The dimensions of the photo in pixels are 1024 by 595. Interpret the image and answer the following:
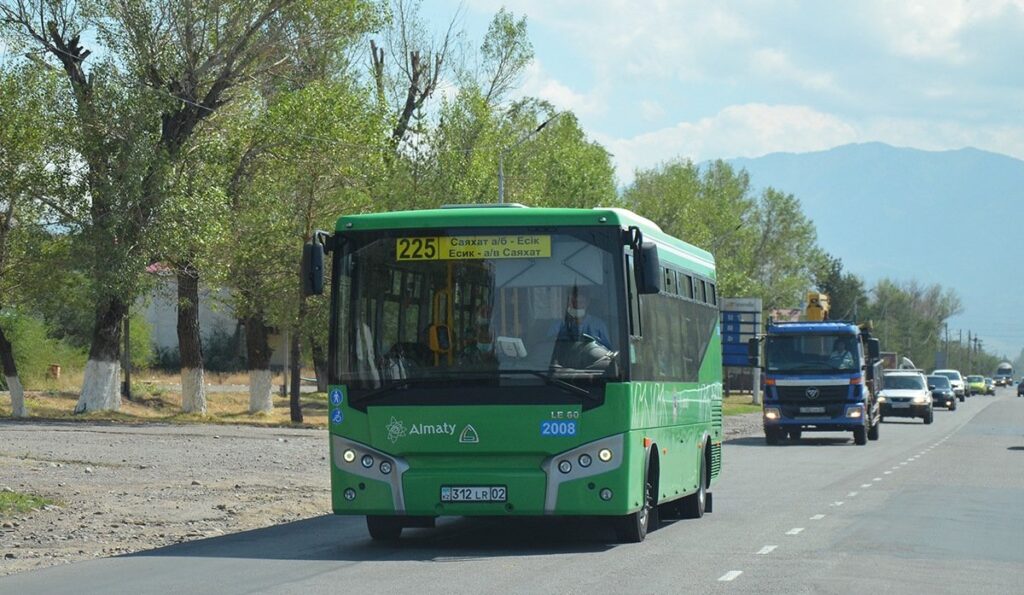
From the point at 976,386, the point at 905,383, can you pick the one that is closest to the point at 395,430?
the point at 905,383

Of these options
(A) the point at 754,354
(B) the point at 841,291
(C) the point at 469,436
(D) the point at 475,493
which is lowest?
(D) the point at 475,493

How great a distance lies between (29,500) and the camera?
17.4 meters

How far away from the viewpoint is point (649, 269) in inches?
543

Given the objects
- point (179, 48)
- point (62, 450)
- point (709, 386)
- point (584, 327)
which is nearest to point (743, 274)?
point (179, 48)

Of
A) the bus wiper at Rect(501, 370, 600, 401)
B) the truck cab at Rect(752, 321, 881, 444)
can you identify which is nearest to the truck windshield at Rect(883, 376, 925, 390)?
the truck cab at Rect(752, 321, 881, 444)

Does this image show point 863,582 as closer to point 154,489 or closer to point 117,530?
point 117,530

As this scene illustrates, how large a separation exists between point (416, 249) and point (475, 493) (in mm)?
2204

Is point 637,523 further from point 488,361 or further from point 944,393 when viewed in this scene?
point 944,393

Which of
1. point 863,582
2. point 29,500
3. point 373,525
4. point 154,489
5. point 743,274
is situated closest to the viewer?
point 863,582

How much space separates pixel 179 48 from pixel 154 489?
2124cm

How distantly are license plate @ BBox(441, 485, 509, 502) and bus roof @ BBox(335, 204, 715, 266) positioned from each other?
7.44 feet

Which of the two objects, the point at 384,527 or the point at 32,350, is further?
the point at 32,350

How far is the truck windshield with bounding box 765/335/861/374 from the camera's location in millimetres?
37188

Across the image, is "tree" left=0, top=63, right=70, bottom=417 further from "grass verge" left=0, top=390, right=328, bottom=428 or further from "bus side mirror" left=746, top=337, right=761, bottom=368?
"bus side mirror" left=746, top=337, right=761, bottom=368
